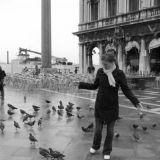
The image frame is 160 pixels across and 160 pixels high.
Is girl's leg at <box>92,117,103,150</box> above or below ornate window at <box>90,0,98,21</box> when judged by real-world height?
below

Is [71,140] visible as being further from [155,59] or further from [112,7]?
[112,7]

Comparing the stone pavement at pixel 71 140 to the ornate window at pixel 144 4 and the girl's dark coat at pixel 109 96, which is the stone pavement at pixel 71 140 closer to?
the girl's dark coat at pixel 109 96

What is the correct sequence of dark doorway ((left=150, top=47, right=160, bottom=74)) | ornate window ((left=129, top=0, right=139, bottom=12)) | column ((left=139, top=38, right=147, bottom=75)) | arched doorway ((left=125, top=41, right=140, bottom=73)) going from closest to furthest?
column ((left=139, top=38, right=147, bottom=75)) < dark doorway ((left=150, top=47, right=160, bottom=74)) < arched doorway ((left=125, top=41, right=140, bottom=73)) < ornate window ((left=129, top=0, right=139, bottom=12))

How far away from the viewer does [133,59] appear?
3048 cm

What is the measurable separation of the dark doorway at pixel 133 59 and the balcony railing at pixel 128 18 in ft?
9.38

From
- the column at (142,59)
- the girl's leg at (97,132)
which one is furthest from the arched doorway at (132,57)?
the girl's leg at (97,132)

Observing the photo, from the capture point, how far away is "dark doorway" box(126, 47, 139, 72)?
1176 inches

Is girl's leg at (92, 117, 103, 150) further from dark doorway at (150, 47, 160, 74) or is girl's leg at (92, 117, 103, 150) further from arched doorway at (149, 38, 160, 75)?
dark doorway at (150, 47, 160, 74)

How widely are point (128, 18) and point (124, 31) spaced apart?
125 cm

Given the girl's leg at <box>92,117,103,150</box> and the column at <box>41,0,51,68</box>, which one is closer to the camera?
the girl's leg at <box>92,117,103,150</box>

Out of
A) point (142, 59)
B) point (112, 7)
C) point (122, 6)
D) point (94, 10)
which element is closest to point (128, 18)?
point (122, 6)

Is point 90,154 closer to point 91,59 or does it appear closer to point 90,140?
point 90,140

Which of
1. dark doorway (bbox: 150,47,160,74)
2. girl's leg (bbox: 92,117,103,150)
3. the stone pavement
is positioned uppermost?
dark doorway (bbox: 150,47,160,74)

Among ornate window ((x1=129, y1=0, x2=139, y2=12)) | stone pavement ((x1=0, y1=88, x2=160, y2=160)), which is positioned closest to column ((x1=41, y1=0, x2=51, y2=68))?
ornate window ((x1=129, y1=0, x2=139, y2=12))
